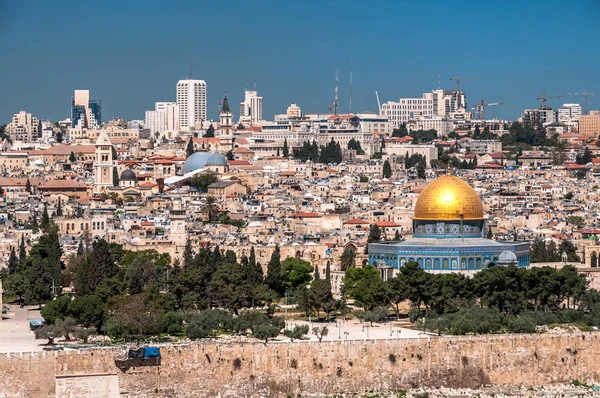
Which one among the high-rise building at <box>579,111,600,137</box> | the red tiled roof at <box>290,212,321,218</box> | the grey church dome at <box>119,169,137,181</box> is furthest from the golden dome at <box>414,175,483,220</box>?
the high-rise building at <box>579,111,600,137</box>

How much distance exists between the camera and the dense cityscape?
41156 millimetres

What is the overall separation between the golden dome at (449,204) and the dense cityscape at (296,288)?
5 cm

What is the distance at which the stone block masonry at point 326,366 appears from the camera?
39.5m

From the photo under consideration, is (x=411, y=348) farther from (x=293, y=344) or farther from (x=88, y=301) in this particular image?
(x=88, y=301)

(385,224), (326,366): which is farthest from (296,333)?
(385,224)

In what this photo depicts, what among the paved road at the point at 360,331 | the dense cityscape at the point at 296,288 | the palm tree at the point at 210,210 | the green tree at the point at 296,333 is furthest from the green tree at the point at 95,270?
the palm tree at the point at 210,210

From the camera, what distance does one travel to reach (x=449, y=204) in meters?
57.6

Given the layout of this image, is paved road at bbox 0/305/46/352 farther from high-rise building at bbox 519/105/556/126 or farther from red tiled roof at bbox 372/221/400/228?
high-rise building at bbox 519/105/556/126

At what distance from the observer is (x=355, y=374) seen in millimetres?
41688

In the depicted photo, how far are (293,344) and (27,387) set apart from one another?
6324 millimetres

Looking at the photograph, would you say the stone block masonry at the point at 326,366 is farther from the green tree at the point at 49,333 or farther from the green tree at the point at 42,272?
the green tree at the point at 42,272

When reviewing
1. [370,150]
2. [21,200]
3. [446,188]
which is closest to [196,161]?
[21,200]

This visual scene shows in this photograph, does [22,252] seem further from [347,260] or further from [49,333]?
[49,333]

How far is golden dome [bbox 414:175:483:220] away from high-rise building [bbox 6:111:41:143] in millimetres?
108991
